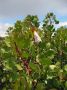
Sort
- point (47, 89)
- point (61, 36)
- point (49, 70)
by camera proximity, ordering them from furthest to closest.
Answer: point (61, 36), point (47, 89), point (49, 70)

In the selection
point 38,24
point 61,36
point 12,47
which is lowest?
point 12,47

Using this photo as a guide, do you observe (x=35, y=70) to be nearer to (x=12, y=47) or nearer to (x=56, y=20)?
(x=12, y=47)

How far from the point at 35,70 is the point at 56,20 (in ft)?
9.37

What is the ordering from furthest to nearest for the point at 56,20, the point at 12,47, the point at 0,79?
the point at 56,20, the point at 0,79, the point at 12,47

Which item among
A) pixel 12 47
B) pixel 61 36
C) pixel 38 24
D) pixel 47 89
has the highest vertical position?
pixel 38 24

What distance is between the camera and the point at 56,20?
235 inches

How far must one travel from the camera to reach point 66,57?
167 inches

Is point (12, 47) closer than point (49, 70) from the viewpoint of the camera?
Yes

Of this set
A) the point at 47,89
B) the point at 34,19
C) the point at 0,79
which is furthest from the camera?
the point at 0,79

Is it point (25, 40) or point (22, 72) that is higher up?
point (25, 40)

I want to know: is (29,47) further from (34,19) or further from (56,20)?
(56,20)

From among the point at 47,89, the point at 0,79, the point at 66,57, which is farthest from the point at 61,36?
the point at 0,79

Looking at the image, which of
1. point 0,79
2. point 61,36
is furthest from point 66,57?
point 0,79

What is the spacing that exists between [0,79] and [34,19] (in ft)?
3.46
